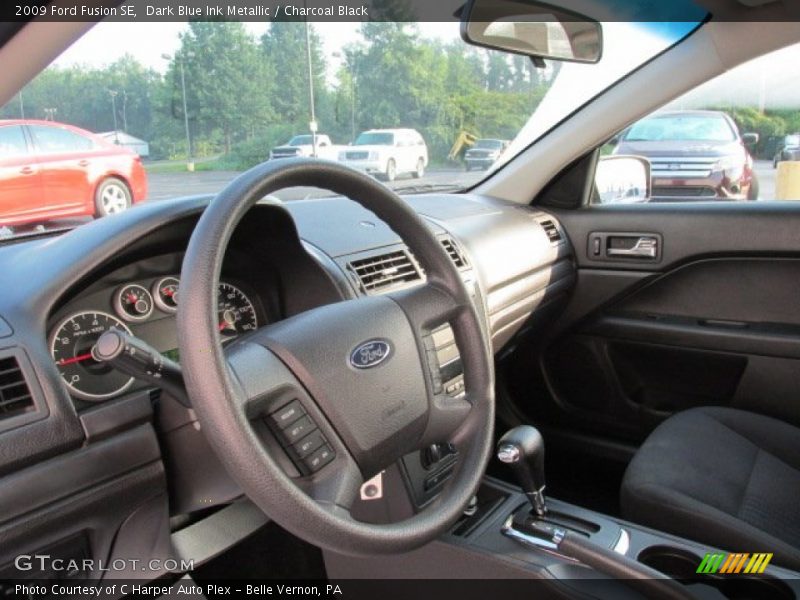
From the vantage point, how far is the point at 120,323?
1.42 m

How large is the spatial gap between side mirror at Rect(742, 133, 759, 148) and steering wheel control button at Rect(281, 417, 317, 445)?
2.11 metres

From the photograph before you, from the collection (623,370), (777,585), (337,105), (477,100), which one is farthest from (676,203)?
(777,585)

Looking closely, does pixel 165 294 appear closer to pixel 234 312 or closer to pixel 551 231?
pixel 234 312

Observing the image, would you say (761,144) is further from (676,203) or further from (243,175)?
(243,175)

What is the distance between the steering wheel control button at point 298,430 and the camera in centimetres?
109

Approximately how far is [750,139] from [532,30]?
36.2 inches

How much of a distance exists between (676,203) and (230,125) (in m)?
1.61

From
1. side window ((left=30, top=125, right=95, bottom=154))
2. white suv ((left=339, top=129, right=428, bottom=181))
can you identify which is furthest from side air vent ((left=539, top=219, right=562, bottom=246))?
side window ((left=30, top=125, right=95, bottom=154))

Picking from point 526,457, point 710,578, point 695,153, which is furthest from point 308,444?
point 695,153

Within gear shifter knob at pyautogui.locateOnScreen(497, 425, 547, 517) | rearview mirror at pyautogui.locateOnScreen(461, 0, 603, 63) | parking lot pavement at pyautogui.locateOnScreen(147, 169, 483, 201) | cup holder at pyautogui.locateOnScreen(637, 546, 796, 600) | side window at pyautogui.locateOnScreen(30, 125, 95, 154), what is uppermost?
rearview mirror at pyautogui.locateOnScreen(461, 0, 603, 63)

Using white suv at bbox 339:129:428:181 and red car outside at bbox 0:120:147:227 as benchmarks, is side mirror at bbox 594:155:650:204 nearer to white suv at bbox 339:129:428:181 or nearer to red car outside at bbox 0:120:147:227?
white suv at bbox 339:129:428:181

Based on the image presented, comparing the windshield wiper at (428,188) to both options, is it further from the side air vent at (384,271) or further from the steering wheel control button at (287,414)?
the steering wheel control button at (287,414)

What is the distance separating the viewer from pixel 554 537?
1581mm

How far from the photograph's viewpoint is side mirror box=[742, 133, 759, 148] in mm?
2541
